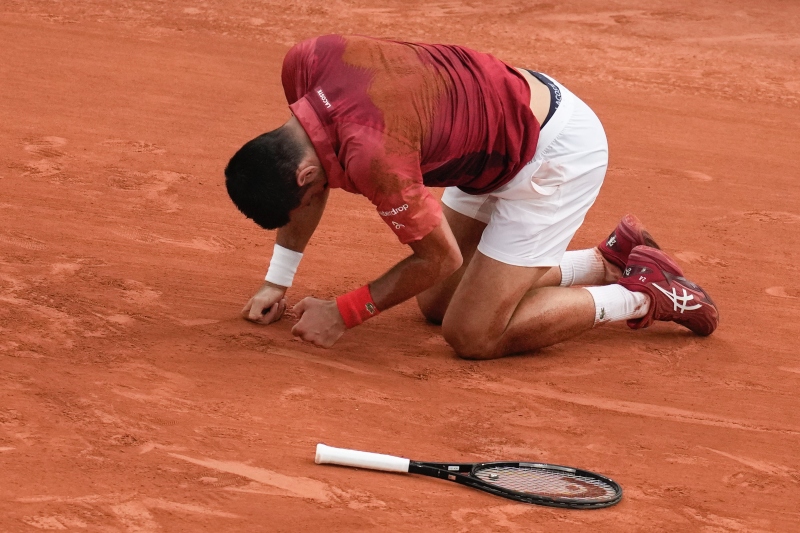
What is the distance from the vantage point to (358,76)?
358cm

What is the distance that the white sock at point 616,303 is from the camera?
4.29 meters

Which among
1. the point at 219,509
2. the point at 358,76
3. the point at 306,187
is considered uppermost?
the point at 358,76

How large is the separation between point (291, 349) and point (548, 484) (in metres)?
1.24

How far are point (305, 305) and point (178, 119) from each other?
2822mm

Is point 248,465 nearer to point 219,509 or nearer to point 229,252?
point 219,509

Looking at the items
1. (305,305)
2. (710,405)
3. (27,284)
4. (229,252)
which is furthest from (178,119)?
(710,405)

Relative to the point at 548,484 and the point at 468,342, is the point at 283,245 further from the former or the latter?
the point at 548,484

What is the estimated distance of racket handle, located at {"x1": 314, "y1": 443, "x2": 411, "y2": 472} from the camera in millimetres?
3217

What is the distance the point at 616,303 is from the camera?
14.1 ft

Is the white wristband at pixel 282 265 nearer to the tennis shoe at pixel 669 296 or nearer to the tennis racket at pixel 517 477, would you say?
the tennis racket at pixel 517 477

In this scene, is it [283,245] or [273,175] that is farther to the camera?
[283,245]

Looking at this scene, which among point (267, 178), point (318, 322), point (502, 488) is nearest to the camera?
point (502, 488)

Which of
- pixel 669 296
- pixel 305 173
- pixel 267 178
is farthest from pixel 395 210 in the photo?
pixel 669 296

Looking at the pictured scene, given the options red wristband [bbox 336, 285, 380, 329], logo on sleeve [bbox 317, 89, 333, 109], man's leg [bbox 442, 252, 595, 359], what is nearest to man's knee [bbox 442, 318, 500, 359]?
man's leg [bbox 442, 252, 595, 359]
